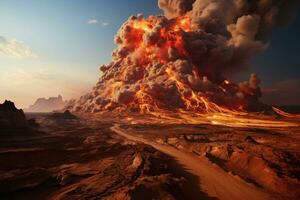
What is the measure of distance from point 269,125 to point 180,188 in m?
58.1

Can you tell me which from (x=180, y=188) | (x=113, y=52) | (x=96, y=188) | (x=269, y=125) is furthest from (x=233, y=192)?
(x=113, y=52)

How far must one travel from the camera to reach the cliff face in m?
53.6

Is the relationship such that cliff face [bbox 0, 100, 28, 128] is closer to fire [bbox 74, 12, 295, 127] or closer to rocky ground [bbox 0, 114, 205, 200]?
rocky ground [bbox 0, 114, 205, 200]

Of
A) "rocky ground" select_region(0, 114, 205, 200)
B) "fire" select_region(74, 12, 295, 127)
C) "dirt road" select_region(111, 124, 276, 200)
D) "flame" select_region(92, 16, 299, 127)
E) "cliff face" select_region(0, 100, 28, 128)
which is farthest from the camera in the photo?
"fire" select_region(74, 12, 295, 127)

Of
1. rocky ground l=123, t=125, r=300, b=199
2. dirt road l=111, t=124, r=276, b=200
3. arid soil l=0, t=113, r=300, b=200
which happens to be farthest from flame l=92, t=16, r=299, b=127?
dirt road l=111, t=124, r=276, b=200

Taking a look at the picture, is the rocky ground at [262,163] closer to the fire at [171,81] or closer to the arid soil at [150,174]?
the arid soil at [150,174]

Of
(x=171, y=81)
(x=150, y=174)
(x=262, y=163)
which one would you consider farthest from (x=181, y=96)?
(x=150, y=174)

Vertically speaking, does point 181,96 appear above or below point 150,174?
above

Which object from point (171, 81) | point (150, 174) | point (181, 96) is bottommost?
point (150, 174)

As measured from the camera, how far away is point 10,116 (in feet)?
183

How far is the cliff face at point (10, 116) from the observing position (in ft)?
176

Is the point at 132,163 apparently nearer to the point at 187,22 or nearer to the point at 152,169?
the point at 152,169

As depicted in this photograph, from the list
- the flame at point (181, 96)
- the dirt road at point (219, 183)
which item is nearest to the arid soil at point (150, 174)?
the dirt road at point (219, 183)

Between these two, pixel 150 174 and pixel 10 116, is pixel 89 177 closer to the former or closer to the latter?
pixel 150 174
